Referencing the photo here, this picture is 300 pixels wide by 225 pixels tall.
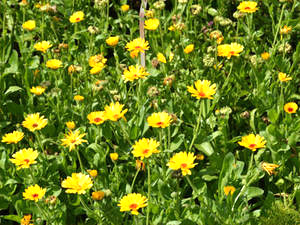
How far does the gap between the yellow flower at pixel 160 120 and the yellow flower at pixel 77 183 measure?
0.47 metres

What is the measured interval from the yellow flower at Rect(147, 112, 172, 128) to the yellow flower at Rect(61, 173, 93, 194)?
466 millimetres

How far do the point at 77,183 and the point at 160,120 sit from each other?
588 mm

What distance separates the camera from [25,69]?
12.1 ft

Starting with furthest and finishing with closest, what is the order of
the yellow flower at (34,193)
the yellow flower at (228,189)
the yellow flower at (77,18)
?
the yellow flower at (77,18)
the yellow flower at (228,189)
the yellow flower at (34,193)

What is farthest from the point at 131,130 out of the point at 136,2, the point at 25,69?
the point at 136,2

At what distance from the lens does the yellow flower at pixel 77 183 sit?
93.7 inches

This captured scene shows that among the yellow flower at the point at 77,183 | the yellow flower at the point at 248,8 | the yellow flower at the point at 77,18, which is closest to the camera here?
the yellow flower at the point at 77,183

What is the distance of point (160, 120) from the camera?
2.65 meters

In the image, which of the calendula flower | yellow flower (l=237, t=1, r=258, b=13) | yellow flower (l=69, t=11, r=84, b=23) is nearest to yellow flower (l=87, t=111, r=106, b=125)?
the calendula flower

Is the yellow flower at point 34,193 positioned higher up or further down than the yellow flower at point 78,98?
further down

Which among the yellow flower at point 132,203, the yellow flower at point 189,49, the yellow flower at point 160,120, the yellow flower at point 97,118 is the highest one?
the yellow flower at point 189,49

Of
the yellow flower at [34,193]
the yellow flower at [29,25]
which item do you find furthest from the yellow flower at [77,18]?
the yellow flower at [34,193]

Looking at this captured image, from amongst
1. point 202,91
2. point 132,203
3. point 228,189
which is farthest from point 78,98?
point 228,189

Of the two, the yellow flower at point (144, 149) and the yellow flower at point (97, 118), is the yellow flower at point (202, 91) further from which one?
the yellow flower at point (97, 118)
